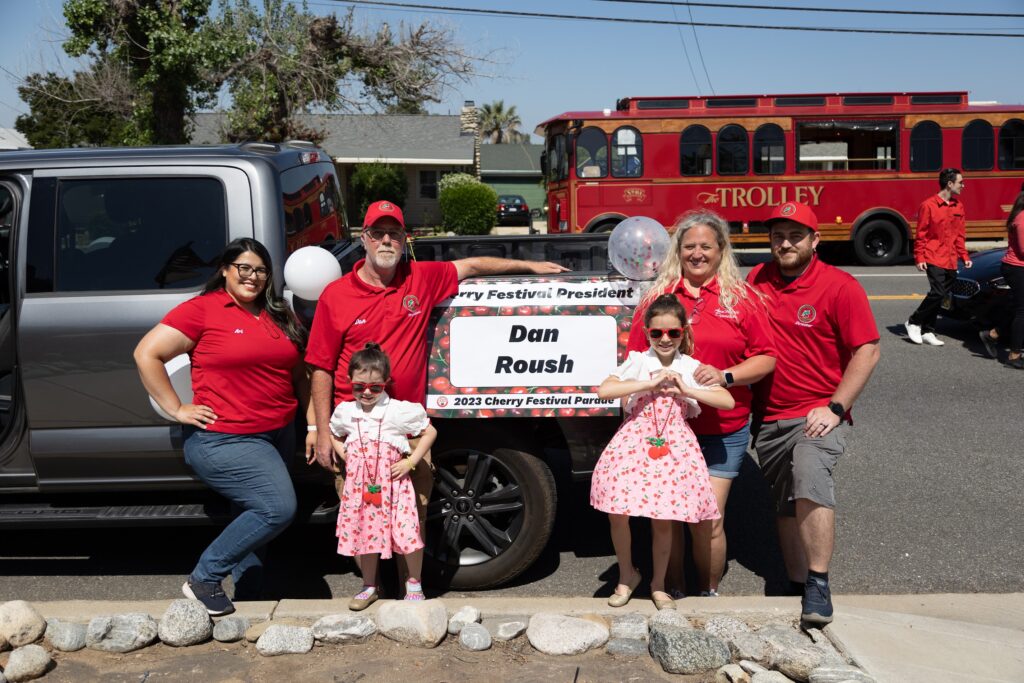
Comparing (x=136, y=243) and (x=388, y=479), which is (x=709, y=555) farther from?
(x=136, y=243)

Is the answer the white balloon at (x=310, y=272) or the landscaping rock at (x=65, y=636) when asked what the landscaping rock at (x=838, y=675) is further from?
the landscaping rock at (x=65, y=636)

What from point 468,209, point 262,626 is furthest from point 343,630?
point 468,209

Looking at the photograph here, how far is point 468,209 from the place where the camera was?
29734mm

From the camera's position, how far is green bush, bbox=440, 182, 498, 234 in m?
29.7

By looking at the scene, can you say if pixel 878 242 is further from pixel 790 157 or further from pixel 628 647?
pixel 628 647

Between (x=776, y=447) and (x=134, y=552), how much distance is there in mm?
3398

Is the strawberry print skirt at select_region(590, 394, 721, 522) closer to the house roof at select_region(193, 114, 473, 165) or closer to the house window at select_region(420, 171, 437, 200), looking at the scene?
the house roof at select_region(193, 114, 473, 165)

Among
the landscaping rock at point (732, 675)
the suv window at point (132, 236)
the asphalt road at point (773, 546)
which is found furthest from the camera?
the asphalt road at point (773, 546)

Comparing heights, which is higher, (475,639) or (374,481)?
(374,481)

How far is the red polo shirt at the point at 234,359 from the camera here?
391 cm

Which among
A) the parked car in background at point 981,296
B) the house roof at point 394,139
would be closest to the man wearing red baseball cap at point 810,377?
the parked car in background at point 981,296

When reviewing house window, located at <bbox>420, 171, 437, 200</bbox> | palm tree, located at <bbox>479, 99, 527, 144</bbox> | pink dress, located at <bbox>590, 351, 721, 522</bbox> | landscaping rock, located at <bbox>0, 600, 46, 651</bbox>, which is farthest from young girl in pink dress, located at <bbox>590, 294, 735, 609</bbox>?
palm tree, located at <bbox>479, 99, 527, 144</bbox>

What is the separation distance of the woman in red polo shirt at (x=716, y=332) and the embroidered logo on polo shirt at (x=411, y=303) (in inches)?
35.5

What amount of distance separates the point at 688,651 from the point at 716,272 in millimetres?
1520
